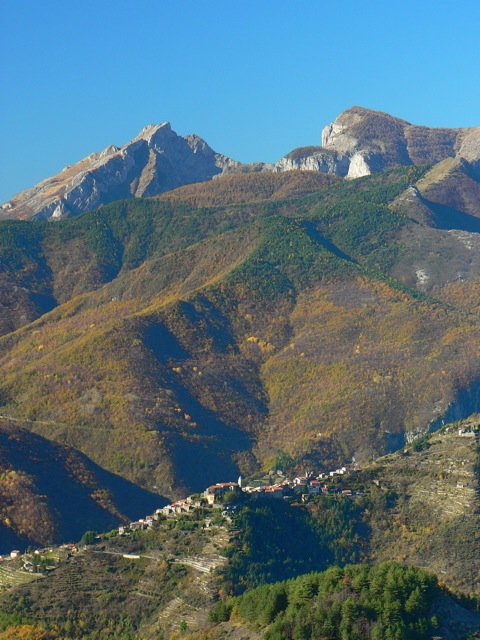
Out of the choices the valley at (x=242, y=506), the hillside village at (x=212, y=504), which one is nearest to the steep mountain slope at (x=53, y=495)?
the valley at (x=242, y=506)

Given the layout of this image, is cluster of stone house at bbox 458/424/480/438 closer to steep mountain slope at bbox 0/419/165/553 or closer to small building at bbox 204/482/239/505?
small building at bbox 204/482/239/505

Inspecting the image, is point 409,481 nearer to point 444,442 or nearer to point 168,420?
point 444,442

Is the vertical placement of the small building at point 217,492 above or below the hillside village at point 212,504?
above

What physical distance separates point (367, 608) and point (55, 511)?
73163 mm

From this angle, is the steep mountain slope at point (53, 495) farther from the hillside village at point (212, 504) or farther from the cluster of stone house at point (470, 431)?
the cluster of stone house at point (470, 431)

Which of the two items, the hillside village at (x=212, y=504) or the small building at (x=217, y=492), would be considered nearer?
the hillside village at (x=212, y=504)

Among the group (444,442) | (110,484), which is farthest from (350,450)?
(444,442)

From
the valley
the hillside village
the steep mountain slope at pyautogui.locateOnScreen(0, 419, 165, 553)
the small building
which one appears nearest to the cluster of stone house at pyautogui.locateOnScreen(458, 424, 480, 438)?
the hillside village

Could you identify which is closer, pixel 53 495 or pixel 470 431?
pixel 470 431

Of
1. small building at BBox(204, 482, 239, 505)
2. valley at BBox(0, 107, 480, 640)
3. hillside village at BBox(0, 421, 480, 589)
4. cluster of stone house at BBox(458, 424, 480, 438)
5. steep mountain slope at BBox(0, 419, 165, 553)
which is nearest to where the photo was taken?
valley at BBox(0, 107, 480, 640)

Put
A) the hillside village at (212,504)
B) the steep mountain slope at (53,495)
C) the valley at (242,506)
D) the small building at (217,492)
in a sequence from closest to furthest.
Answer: the valley at (242,506) < the hillside village at (212,504) < the small building at (217,492) < the steep mountain slope at (53,495)

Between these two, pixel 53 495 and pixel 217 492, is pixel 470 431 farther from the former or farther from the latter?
pixel 53 495

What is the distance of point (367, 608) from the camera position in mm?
90125

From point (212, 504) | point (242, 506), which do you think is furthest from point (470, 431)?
point (212, 504)
